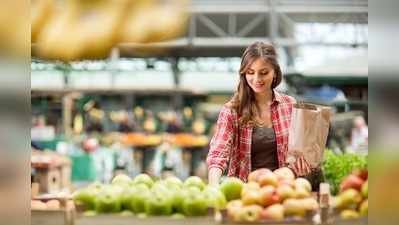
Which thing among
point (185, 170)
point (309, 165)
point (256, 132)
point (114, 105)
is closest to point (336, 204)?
point (309, 165)

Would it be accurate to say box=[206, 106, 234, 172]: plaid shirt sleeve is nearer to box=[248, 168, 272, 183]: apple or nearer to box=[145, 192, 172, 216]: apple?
box=[248, 168, 272, 183]: apple

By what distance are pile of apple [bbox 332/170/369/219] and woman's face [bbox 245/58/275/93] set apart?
66cm

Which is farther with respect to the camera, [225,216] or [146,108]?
[146,108]

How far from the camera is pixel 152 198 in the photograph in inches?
165

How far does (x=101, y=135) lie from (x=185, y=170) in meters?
0.72

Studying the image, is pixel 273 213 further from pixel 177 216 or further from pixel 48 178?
pixel 48 178

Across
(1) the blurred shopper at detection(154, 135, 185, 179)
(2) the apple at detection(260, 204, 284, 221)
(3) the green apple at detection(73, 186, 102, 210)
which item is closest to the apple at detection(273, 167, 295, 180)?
(2) the apple at detection(260, 204, 284, 221)

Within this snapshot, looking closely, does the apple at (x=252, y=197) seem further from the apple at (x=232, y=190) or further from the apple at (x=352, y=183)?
the apple at (x=352, y=183)

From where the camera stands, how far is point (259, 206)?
161 inches

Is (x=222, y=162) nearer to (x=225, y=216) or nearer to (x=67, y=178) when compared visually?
(x=225, y=216)

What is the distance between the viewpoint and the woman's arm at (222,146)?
443 centimetres

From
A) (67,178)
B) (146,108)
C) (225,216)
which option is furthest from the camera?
(67,178)

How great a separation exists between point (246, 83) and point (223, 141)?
1.11ft

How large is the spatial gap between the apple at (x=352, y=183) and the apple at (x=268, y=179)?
34 centimetres
